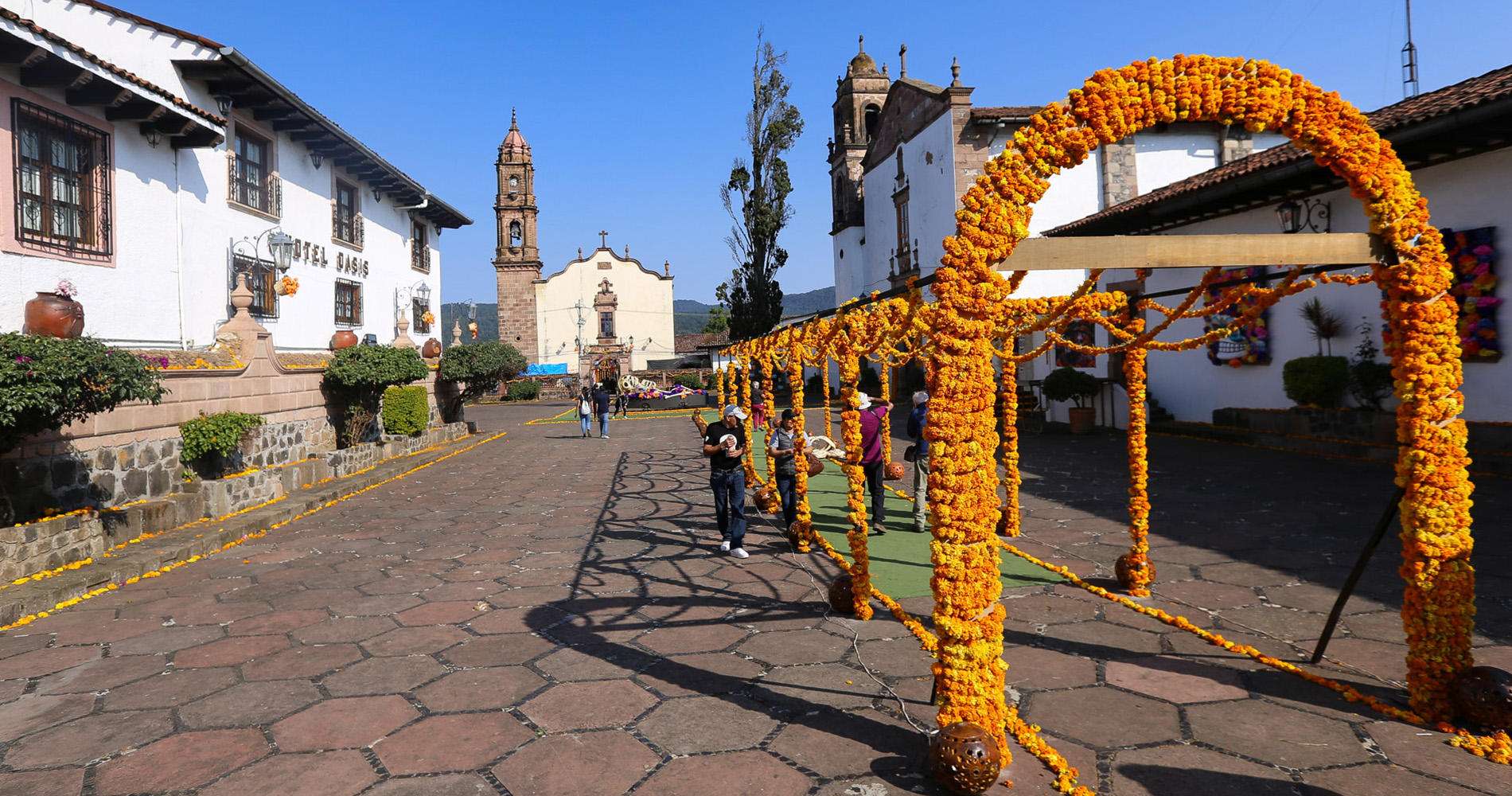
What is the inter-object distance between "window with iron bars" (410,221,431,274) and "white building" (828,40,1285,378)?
1523cm

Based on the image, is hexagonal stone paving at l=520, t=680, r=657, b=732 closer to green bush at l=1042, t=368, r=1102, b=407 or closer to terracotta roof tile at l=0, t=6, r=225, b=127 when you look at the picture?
terracotta roof tile at l=0, t=6, r=225, b=127

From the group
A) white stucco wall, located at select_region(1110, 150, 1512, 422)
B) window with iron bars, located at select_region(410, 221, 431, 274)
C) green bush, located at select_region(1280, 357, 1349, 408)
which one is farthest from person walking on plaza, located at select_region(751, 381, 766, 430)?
window with iron bars, located at select_region(410, 221, 431, 274)

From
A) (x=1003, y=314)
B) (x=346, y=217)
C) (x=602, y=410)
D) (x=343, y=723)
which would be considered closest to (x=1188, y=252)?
(x=1003, y=314)

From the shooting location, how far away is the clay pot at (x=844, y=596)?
5742 millimetres

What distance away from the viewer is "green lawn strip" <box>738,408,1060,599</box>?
6559mm

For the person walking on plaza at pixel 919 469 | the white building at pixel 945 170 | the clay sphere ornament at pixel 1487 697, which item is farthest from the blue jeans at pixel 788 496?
the white building at pixel 945 170

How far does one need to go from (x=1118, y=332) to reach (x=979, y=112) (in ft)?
63.4

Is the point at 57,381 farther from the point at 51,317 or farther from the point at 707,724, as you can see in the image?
the point at 707,724

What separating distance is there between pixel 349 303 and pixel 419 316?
13.2ft

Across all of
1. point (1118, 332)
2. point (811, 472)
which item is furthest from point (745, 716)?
point (1118, 332)

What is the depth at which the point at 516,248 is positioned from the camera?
4947cm

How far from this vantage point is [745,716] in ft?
13.7

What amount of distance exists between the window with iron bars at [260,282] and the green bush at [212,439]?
13.8 feet

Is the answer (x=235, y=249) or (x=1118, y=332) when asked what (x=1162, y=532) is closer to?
(x=1118, y=332)
